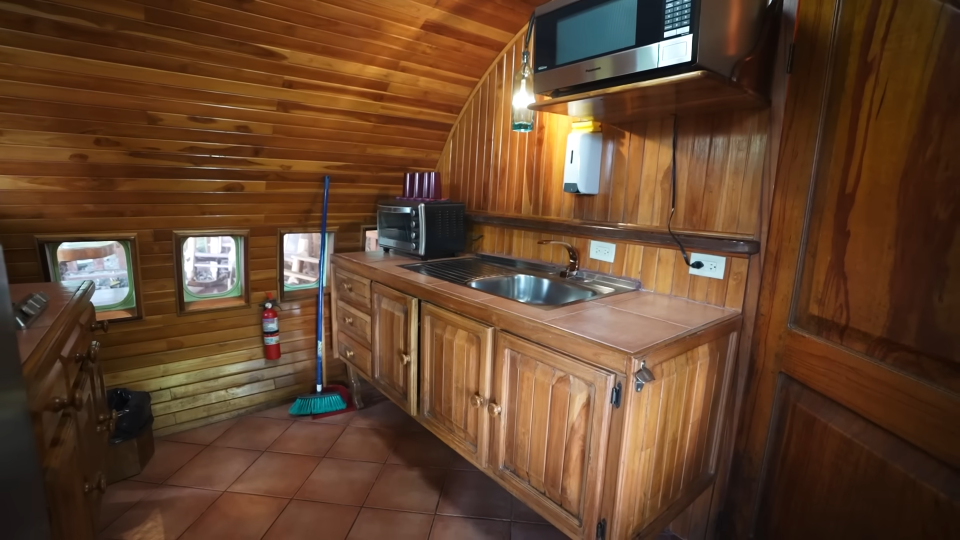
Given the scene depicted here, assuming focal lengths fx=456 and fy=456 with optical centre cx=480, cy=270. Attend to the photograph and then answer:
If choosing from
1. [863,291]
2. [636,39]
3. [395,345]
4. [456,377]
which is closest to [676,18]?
[636,39]

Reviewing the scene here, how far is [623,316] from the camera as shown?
4.64 ft

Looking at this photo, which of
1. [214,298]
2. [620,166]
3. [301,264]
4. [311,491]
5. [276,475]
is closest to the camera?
[620,166]

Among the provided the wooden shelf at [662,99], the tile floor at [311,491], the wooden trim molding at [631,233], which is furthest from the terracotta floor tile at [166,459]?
the wooden shelf at [662,99]

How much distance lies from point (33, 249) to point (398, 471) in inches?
71.7

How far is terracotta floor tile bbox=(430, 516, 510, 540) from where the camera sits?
5.65 ft

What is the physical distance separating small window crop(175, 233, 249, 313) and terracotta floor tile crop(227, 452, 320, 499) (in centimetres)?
88

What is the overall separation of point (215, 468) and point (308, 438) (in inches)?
16.6

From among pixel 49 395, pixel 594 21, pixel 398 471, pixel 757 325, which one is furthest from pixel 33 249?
pixel 757 325

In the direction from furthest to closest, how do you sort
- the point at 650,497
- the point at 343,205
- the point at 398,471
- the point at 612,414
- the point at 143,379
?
the point at 343,205 < the point at 143,379 < the point at 398,471 < the point at 650,497 < the point at 612,414

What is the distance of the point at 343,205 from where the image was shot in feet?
8.84

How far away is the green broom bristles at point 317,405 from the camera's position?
256 centimetres

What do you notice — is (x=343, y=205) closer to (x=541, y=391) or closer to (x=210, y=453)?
(x=210, y=453)

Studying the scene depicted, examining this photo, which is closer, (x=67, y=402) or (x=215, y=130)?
(x=67, y=402)

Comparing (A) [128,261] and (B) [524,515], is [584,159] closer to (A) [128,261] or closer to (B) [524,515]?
(B) [524,515]
